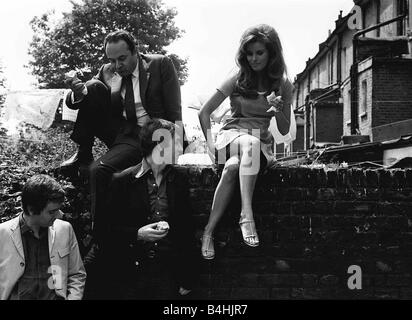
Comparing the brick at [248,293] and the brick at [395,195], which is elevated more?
the brick at [395,195]

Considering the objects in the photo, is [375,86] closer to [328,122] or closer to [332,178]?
[328,122]

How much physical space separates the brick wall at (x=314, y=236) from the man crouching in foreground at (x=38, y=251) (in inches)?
47.8

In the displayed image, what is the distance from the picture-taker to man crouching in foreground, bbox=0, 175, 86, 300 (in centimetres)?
322

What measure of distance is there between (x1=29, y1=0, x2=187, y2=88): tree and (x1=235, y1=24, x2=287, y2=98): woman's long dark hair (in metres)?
25.3

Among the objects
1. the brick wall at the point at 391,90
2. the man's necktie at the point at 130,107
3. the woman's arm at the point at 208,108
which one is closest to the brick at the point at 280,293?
the woman's arm at the point at 208,108

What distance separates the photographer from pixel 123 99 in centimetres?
444

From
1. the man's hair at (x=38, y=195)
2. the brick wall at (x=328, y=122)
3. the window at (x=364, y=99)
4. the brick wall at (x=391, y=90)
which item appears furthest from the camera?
the brick wall at (x=328, y=122)

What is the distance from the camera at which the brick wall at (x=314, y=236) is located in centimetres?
427

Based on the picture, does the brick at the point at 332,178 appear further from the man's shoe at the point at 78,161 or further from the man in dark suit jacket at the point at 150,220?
the man's shoe at the point at 78,161

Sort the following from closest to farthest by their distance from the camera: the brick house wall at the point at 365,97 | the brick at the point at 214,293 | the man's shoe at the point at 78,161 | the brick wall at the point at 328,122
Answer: the brick at the point at 214,293 → the man's shoe at the point at 78,161 → the brick house wall at the point at 365,97 → the brick wall at the point at 328,122

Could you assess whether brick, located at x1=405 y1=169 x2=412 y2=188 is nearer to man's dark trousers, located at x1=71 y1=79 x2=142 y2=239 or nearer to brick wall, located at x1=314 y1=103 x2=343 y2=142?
man's dark trousers, located at x1=71 y1=79 x2=142 y2=239

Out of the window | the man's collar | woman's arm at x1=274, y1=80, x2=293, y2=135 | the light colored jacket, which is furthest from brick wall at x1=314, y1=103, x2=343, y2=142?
the man's collar

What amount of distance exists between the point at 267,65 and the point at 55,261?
213cm

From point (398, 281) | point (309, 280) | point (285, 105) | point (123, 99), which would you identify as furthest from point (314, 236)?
point (123, 99)
